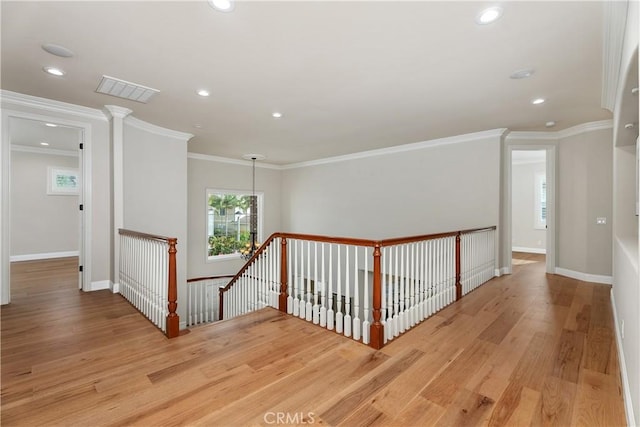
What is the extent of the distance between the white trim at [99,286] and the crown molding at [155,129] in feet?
7.82

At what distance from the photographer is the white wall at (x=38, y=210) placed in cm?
635

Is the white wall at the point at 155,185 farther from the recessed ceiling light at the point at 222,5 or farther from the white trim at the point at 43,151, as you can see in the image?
the white trim at the point at 43,151

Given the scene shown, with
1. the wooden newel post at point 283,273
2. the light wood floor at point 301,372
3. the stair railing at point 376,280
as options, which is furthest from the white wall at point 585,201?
the wooden newel post at point 283,273

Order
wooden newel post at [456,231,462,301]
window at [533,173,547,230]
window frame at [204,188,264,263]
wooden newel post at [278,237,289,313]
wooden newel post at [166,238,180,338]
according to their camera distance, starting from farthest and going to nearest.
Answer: window at [533,173,547,230], window frame at [204,188,264,263], wooden newel post at [456,231,462,301], wooden newel post at [278,237,289,313], wooden newel post at [166,238,180,338]

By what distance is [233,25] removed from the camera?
89.1 inches

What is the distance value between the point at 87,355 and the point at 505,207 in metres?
6.29

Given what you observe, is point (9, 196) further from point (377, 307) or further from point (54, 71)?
point (377, 307)

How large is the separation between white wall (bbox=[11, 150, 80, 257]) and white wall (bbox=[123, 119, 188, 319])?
8.77 ft

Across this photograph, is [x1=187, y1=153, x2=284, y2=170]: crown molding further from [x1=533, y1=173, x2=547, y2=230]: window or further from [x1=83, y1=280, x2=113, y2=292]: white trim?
[x1=533, y1=173, x2=547, y2=230]: window

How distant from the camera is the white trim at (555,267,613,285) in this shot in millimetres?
4852

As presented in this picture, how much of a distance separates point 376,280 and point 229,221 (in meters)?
6.18

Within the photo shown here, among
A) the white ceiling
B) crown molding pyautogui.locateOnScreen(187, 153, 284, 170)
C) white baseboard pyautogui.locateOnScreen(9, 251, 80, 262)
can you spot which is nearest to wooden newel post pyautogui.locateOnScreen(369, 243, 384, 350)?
the white ceiling

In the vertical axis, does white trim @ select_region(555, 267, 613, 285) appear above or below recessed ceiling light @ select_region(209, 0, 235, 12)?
below

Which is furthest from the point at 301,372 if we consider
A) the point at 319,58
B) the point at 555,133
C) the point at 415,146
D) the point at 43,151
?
the point at 43,151
